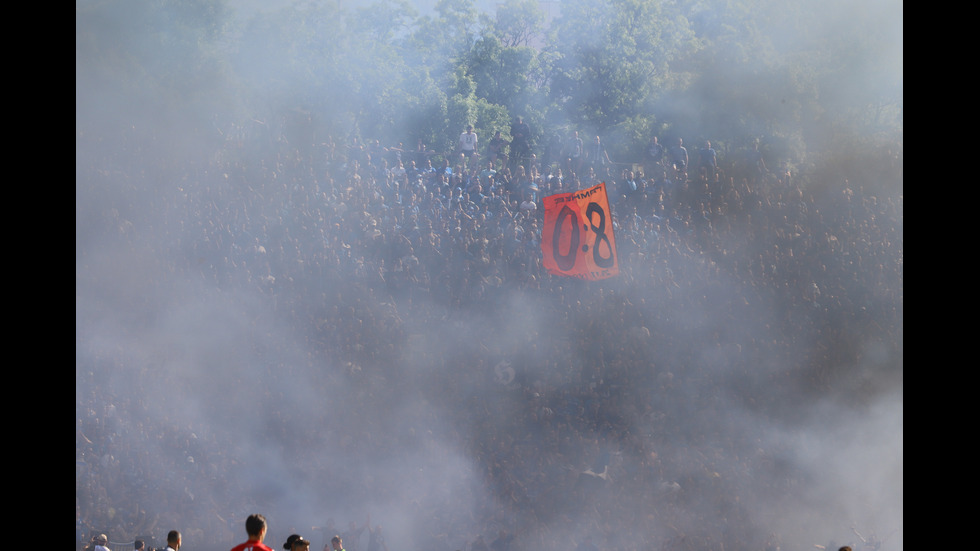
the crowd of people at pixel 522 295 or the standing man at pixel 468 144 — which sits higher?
the standing man at pixel 468 144

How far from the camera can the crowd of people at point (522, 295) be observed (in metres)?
8.59

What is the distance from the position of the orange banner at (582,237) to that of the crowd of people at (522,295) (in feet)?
2.03

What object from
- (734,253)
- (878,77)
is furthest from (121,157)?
(878,77)

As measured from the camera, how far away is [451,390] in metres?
9.52

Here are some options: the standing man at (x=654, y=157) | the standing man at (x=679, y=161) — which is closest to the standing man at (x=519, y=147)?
the standing man at (x=654, y=157)

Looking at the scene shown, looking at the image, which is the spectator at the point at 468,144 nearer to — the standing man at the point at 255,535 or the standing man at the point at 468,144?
the standing man at the point at 468,144

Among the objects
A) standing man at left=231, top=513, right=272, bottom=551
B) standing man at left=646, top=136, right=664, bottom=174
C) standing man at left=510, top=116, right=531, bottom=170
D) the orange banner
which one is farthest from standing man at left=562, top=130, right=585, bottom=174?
standing man at left=231, top=513, right=272, bottom=551

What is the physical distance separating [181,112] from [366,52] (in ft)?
11.2

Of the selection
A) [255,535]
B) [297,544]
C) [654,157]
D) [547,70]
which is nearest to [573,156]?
[654,157]

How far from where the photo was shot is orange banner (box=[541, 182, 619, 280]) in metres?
9.26

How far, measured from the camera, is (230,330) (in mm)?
9898

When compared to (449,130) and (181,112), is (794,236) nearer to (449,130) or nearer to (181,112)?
(449,130)

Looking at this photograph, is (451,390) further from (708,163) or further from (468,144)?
(708,163)

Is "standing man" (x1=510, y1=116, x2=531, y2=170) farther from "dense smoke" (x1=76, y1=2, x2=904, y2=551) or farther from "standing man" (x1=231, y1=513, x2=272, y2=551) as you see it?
"standing man" (x1=231, y1=513, x2=272, y2=551)
